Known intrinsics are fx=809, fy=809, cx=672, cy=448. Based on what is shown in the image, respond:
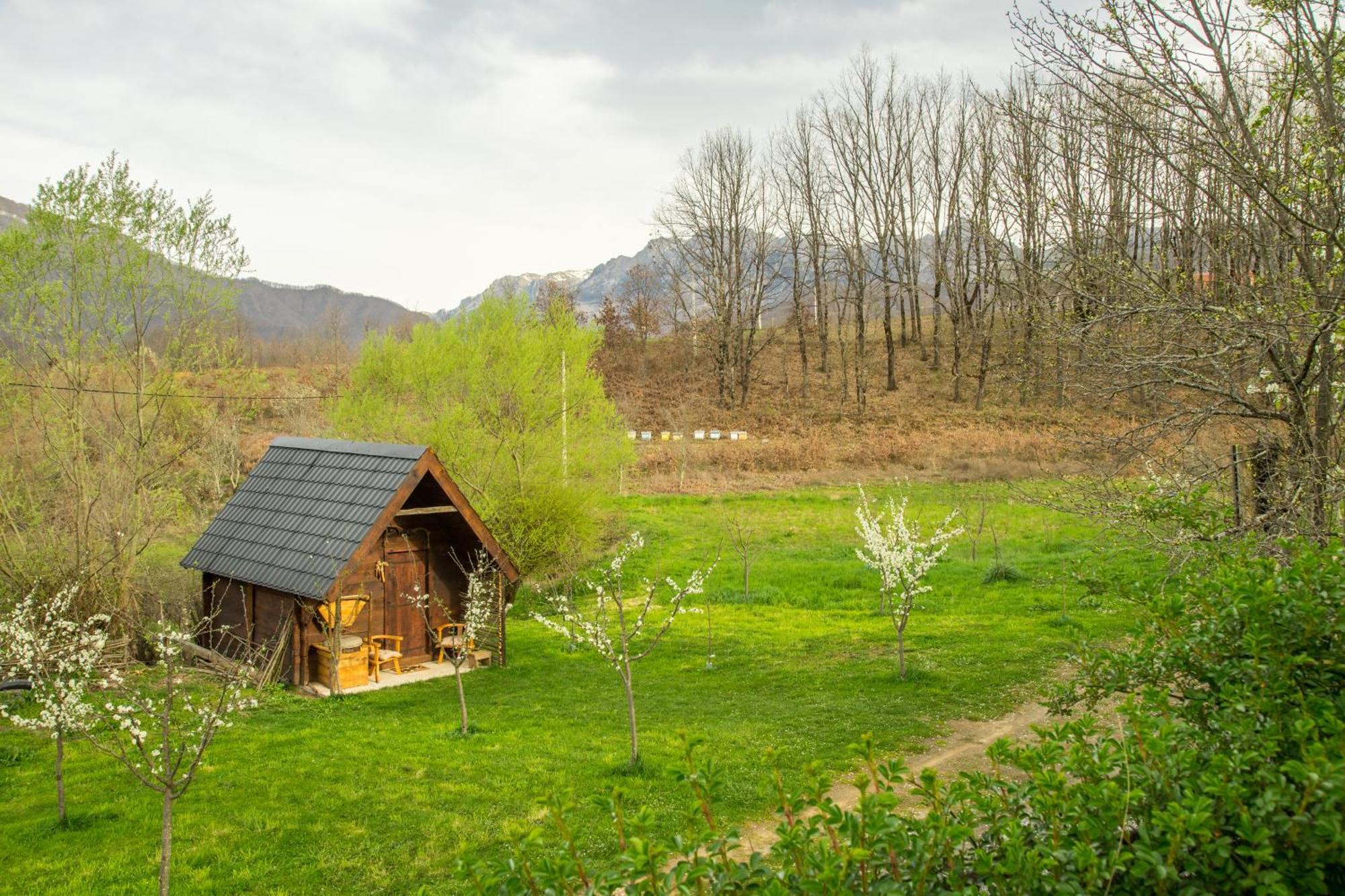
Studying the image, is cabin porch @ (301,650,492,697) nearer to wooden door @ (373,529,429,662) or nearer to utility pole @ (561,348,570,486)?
wooden door @ (373,529,429,662)

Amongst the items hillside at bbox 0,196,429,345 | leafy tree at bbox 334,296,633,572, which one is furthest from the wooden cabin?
hillside at bbox 0,196,429,345

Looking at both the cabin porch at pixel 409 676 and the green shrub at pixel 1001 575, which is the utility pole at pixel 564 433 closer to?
the cabin porch at pixel 409 676

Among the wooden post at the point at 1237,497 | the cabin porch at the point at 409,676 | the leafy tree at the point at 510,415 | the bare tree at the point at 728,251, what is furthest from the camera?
the bare tree at the point at 728,251

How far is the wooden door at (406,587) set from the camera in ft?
43.2

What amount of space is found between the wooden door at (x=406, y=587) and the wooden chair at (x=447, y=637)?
316 mm

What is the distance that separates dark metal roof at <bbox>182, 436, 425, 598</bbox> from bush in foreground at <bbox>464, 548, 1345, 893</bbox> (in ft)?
31.9

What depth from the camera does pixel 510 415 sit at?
2064 cm

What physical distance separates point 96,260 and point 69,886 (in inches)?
446

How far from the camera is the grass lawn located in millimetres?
6875

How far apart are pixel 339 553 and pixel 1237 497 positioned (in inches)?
424

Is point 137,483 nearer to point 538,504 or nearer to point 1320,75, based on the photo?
point 538,504

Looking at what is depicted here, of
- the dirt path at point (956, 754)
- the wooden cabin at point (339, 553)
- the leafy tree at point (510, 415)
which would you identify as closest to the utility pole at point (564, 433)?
the leafy tree at point (510, 415)

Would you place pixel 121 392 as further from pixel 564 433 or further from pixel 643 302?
pixel 643 302

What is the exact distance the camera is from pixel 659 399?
4288cm
